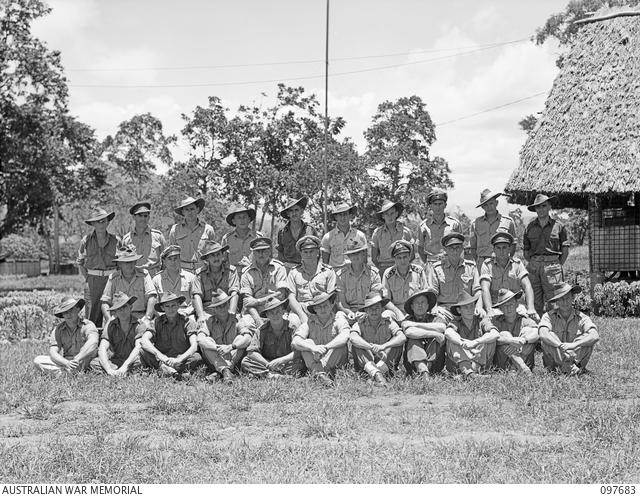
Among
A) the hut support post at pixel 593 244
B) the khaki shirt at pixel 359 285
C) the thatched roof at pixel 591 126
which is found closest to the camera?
the khaki shirt at pixel 359 285

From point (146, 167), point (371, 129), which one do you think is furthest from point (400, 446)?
point (146, 167)

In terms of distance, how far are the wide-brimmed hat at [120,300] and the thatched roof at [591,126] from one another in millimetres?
10006

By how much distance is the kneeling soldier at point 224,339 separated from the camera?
29.3ft

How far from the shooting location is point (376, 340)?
9.00 m

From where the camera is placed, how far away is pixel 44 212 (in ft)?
89.9

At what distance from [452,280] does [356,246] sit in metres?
1.39

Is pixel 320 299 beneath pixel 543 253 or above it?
beneath

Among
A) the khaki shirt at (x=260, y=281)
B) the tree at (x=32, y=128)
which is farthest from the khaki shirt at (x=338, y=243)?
the tree at (x=32, y=128)

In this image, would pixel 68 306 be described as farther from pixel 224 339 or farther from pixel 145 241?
pixel 224 339

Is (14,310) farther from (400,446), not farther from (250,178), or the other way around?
(250,178)

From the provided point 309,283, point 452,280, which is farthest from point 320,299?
point 452,280

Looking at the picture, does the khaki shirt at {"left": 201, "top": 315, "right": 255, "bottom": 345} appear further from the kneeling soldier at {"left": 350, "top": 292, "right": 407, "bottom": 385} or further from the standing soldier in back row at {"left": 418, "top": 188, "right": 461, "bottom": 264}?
the standing soldier in back row at {"left": 418, "top": 188, "right": 461, "bottom": 264}

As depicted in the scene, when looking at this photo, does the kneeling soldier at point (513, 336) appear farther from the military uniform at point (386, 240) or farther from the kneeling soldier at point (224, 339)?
the kneeling soldier at point (224, 339)

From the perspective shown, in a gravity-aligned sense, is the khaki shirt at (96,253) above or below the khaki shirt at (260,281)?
above
